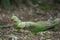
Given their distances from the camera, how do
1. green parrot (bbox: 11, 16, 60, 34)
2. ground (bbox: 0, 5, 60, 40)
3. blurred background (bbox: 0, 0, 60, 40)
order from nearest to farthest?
ground (bbox: 0, 5, 60, 40) < green parrot (bbox: 11, 16, 60, 34) < blurred background (bbox: 0, 0, 60, 40)

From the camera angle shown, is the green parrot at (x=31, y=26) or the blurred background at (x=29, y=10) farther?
the blurred background at (x=29, y=10)

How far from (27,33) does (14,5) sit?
4629mm

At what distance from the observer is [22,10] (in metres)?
12.7

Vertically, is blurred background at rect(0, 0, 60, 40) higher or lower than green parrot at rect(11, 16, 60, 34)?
higher

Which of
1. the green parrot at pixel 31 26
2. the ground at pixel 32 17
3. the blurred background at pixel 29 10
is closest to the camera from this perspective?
the ground at pixel 32 17

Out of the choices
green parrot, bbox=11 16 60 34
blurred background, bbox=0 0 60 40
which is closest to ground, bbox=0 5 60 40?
blurred background, bbox=0 0 60 40

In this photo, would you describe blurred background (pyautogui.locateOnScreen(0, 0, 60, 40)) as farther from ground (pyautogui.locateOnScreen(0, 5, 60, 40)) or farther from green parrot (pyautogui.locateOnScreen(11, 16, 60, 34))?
green parrot (pyautogui.locateOnScreen(11, 16, 60, 34))

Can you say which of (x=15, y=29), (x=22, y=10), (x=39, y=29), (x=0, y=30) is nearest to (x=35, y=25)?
(x=39, y=29)

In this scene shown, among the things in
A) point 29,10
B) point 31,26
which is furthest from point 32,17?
point 31,26

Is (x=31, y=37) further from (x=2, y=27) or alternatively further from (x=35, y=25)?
(x=2, y=27)

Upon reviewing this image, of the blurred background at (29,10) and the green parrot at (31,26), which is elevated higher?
the blurred background at (29,10)

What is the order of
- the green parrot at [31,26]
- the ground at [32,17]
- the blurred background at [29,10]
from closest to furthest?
1. the ground at [32,17]
2. the green parrot at [31,26]
3. the blurred background at [29,10]

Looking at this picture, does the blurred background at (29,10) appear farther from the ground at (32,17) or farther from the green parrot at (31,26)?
the green parrot at (31,26)

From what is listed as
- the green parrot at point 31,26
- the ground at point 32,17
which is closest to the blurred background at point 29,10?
the ground at point 32,17
